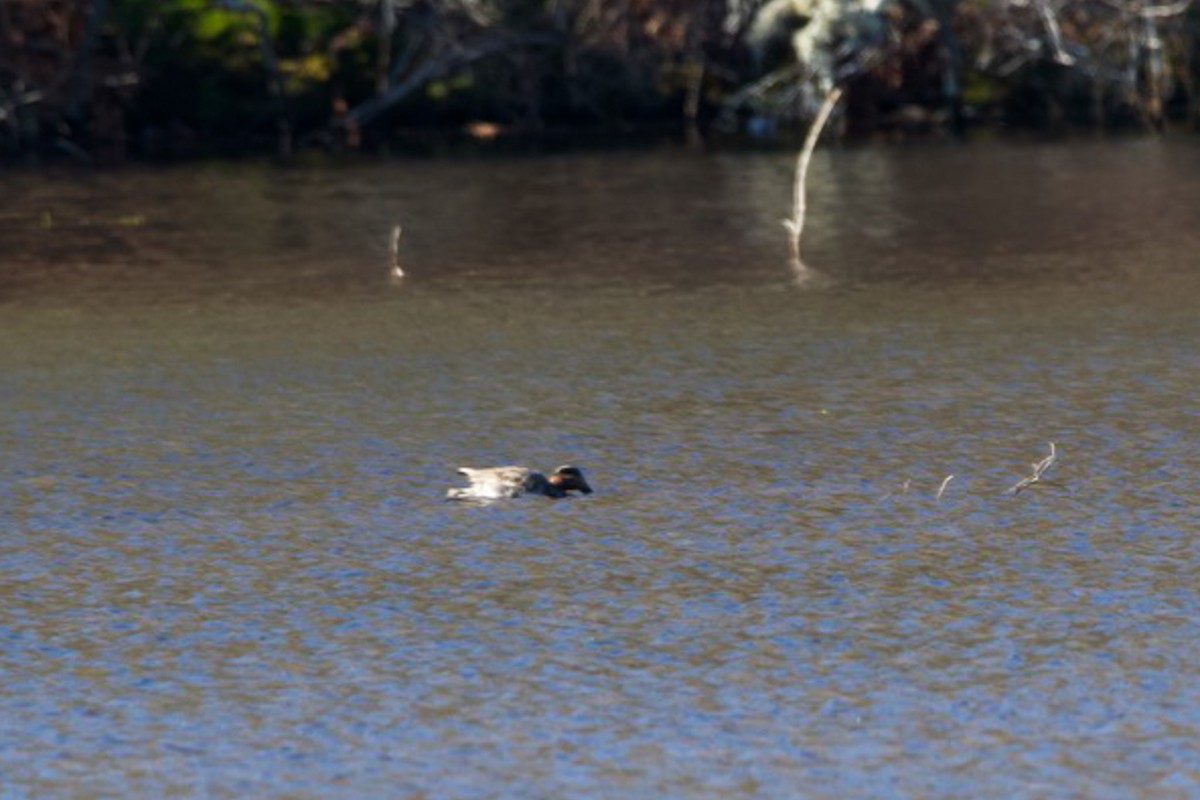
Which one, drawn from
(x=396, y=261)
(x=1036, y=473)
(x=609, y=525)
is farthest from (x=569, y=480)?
(x=396, y=261)

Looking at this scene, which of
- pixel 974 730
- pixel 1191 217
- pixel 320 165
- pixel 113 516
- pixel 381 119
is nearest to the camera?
pixel 974 730

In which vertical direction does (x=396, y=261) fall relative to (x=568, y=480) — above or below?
below

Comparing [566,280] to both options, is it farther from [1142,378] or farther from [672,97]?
[672,97]

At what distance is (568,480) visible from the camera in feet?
34.0

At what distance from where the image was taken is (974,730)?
7.11 meters

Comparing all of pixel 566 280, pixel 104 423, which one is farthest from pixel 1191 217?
pixel 104 423

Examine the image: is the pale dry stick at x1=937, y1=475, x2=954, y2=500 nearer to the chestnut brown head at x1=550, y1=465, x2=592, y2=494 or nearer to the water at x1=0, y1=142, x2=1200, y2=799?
the water at x1=0, y1=142, x2=1200, y2=799

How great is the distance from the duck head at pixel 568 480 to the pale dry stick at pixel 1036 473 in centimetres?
185

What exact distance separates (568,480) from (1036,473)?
205 cm

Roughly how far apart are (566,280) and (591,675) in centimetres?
1023

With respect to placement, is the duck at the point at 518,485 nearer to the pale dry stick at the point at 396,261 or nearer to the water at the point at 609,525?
the water at the point at 609,525

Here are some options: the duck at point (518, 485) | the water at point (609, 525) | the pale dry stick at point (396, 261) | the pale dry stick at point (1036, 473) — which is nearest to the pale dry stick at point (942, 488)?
the water at point (609, 525)

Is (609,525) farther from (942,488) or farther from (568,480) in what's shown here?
(942,488)

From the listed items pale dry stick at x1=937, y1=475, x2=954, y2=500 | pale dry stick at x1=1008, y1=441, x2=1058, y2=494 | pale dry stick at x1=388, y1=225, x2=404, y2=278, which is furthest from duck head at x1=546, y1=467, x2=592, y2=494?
pale dry stick at x1=388, y1=225, x2=404, y2=278
